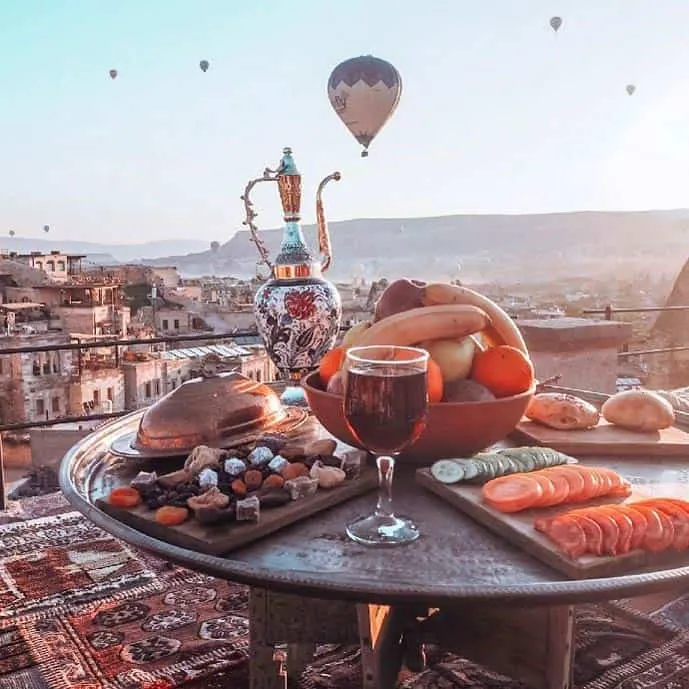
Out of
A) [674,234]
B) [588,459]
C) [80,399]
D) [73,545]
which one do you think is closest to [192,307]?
[80,399]

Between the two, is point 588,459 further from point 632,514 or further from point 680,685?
point 680,685

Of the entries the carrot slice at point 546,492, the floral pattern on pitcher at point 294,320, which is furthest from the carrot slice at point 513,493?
the floral pattern on pitcher at point 294,320

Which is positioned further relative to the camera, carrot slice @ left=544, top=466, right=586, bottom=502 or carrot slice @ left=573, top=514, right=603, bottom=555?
carrot slice @ left=544, top=466, right=586, bottom=502

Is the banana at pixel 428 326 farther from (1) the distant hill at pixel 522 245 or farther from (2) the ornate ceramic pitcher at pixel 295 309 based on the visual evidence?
(1) the distant hill at pixel 522 245

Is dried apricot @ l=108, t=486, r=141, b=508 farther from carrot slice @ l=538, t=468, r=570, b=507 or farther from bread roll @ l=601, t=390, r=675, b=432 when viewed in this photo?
bread roll @ l=601, t=390, r=675, b=432

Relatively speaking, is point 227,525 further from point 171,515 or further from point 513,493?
point 513,493

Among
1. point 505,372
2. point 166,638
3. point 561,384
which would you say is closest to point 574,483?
point 505,372

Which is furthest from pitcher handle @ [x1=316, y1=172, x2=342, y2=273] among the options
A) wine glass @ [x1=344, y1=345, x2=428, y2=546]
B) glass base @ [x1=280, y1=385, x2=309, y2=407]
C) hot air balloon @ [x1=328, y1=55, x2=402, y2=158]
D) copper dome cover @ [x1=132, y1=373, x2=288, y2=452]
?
hot air balloon @ [x1=328, y1=55, x2=402, y2=158]
